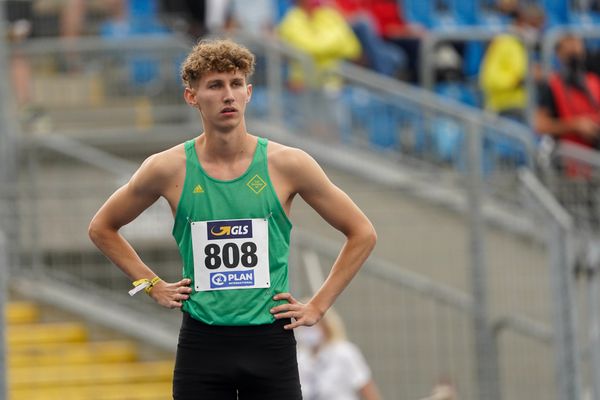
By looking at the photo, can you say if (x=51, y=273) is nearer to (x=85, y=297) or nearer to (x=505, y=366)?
(x=85, y=297)

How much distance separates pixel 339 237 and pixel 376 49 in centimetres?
381

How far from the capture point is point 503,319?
38.7 ft

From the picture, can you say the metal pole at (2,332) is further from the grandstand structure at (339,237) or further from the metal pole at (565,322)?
the metal pole at (565,322)

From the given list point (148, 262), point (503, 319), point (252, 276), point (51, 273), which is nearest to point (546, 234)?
point (503, 319)

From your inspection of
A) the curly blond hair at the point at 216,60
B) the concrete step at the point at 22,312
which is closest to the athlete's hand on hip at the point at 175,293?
the curly blond hair at the point at 216,60

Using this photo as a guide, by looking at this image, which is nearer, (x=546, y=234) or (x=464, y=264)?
(x=546, y=234)

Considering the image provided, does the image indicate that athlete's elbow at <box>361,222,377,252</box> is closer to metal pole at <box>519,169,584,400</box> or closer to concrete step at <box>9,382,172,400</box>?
metal pole at <box>519,169,584,400</box>

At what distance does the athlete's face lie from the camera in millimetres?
6762

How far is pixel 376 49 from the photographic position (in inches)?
608

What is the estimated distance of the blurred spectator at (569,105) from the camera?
14367 mm

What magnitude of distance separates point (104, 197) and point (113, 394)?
1.45m

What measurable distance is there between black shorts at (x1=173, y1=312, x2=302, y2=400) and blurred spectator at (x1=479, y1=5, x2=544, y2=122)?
8267mm

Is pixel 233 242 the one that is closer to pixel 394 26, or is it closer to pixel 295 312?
pixel 295 312

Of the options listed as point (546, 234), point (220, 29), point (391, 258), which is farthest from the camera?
point (220, 29)
